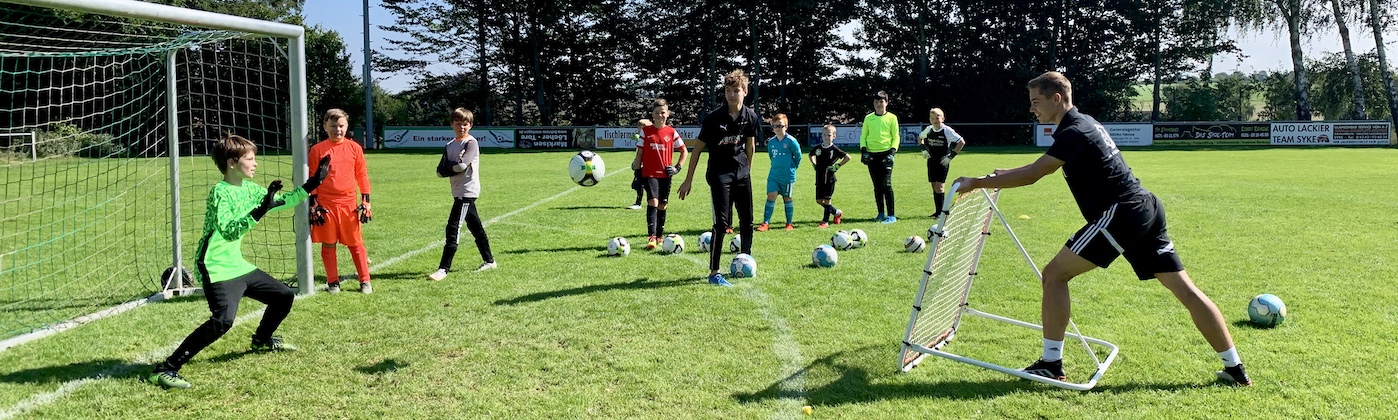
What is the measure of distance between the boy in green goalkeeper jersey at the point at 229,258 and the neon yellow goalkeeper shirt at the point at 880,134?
799 cm

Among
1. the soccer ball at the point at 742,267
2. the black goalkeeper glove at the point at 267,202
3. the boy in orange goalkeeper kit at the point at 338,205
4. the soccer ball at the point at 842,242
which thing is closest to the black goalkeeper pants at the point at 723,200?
the soccer ball at the point at 742,267

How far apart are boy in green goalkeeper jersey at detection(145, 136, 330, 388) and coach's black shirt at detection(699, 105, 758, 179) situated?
305 cm

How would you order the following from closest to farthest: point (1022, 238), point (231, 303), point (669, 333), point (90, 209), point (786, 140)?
1. point (231, 303)
2. point (669, 333)
3. point (1022, 238)
4. point (786, 140)
5. point (90, 209)

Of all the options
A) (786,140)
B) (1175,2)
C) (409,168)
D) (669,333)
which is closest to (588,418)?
(669,333)

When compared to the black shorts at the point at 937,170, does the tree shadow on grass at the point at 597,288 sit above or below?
below

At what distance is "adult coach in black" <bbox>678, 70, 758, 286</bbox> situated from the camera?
6945 mm

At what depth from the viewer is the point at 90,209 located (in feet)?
42.1

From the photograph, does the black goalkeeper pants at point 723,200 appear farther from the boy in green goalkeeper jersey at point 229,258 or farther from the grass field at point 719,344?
the boy in green goalkeeper jersey at point 229,258

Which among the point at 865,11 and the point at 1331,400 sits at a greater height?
the point at 865,11

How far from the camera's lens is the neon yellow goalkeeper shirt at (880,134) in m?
11.5

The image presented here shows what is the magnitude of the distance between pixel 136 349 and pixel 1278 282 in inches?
332

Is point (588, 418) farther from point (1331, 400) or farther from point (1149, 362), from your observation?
point (1331, 400)

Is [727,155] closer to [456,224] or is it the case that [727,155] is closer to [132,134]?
[456,224]

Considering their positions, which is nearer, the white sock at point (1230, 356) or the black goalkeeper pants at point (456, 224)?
Result: the white sock at point (1230, 356)
